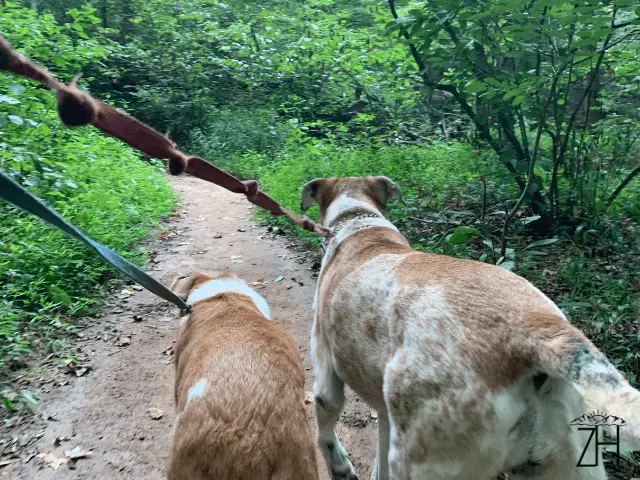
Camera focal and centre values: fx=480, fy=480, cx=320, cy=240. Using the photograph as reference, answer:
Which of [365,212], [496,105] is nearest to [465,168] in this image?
[496,105]

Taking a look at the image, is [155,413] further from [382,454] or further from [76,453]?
[382,454]

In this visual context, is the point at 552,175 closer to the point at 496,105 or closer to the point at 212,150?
the point at 496,105

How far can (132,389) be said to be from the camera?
3961 mm

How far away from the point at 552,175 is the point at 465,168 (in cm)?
169

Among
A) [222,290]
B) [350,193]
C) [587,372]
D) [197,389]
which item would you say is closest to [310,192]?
[350,193]

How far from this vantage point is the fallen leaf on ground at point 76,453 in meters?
3.21

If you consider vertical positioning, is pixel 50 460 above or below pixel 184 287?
below

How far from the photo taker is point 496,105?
525 centimetres

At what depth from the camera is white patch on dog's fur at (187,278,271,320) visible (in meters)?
3.24

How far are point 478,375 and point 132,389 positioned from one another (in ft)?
10.5

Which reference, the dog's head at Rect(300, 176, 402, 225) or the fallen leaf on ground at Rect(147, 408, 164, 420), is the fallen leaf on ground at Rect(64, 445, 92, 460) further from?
the dog's head at Rect(300, 176, 402, 225)

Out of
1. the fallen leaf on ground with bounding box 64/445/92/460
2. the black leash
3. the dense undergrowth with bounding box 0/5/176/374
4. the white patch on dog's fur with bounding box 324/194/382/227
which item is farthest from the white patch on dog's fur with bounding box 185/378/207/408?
the dense undergrowth with bounding box 0/5/176/374

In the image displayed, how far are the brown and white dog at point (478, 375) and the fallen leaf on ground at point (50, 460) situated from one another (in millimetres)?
2218

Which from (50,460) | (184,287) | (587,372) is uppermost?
(587,372)
